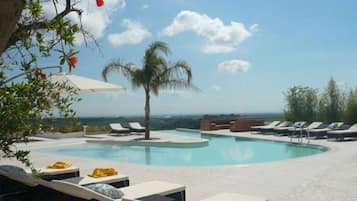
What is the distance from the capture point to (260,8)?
515 inches

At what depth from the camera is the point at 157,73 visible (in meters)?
16.0

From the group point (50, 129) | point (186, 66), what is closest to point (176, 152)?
point (186, 66)

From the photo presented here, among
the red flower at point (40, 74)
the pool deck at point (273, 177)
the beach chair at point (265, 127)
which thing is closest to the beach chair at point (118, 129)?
the beach chair at point (265, 127)

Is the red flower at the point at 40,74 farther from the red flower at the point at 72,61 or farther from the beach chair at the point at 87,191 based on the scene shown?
the beach chair at the point at 87,191

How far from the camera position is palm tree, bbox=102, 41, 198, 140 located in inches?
627

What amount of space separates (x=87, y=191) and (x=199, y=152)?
9944mm

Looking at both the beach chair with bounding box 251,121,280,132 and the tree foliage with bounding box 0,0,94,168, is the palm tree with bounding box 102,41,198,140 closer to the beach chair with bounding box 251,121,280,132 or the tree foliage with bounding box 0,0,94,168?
the beach chair with bounding box 251,121,280,132

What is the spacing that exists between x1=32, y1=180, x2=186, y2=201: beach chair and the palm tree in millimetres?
10888

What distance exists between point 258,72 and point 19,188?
21.0 metres

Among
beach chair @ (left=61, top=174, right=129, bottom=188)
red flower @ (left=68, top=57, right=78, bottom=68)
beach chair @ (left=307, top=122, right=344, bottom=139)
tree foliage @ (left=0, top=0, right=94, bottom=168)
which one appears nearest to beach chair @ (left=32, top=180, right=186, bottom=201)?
beach chair @ (left=61, top=174, right=129, bottom=188)

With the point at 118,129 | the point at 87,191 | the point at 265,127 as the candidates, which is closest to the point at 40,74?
the point at 87,191

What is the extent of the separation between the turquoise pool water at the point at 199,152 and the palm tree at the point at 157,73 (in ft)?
8.85

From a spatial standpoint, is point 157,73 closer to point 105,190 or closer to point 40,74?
point 105,190

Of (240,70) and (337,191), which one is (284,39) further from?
(337,191)
